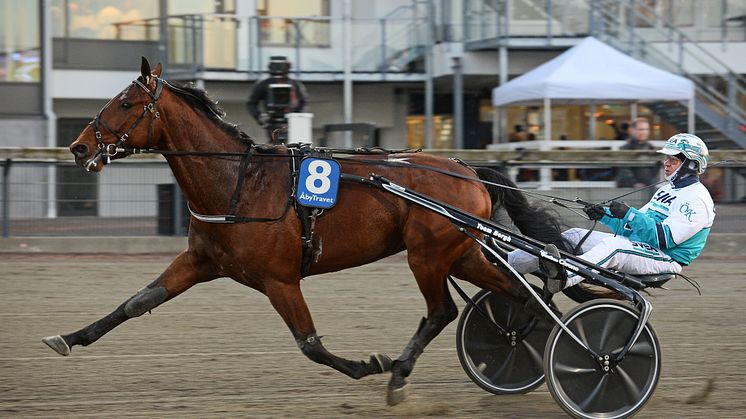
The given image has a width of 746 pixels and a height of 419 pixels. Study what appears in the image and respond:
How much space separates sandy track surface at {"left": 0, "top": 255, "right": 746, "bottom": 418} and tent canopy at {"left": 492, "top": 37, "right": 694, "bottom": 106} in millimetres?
5479

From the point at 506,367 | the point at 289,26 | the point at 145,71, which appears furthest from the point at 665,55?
the point at 145,71

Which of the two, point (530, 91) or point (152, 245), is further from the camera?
point (530, 91)

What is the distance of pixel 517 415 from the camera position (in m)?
5.71

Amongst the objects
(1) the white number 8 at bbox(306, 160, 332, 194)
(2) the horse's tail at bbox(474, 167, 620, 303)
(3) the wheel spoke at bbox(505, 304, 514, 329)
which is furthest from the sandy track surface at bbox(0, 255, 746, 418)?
(1) the white number 8 at bbox(306, 160, 332, 194)

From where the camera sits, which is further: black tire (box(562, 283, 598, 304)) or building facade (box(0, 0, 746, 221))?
→ building facade (box(0, 0, 746, 221))

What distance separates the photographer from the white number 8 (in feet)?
19.0

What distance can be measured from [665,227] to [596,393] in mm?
970

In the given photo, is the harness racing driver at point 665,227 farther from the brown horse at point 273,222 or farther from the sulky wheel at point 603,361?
the brown horse at point 273,222

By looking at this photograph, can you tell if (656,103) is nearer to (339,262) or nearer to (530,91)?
(530,91)

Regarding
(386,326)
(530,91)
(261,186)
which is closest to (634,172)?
(530,91)

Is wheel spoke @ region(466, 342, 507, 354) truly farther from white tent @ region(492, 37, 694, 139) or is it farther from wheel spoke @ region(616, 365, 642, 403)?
white tent @ region(492, 37, 694, 139)

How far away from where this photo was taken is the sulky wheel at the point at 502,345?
20.3ft

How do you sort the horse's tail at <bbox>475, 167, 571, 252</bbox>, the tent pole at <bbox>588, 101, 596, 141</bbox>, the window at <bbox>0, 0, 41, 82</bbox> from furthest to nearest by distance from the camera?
1. the window at <bbox>0, 0, 41, 82</bbox>
2. the tent pole at <bbox>588, 101, 596, 141</bbox>
3. the horse's tail at <bbox>475, 167, 571, 252</bbox>

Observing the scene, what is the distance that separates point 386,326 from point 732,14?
12853mm
